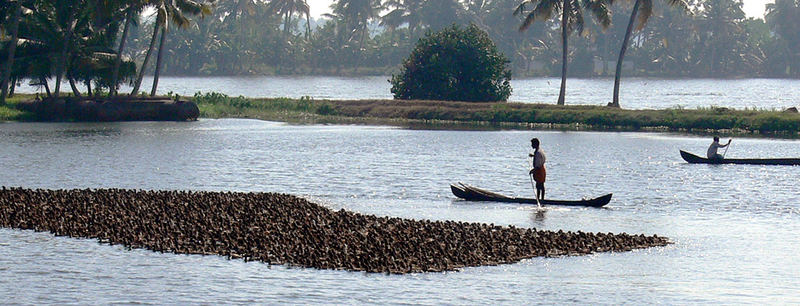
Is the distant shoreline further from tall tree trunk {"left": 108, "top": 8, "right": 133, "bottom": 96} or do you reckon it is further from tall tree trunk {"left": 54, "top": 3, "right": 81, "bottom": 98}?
tall tree trunk {"left": 108, "top": 8, "right": 133, "bottom": 96}

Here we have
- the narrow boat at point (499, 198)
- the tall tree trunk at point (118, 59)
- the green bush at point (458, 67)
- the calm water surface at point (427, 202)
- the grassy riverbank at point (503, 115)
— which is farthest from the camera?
the green bush at point (458, 67)

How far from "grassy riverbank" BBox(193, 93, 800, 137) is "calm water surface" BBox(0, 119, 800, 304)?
7304 mm

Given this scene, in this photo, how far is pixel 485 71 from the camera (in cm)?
10144

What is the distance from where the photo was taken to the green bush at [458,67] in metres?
101

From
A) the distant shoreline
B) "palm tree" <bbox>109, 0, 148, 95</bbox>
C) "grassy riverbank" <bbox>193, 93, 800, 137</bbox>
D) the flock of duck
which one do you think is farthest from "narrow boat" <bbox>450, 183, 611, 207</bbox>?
"palm tree" <bbox>109, 0, 148, 95</bbox>

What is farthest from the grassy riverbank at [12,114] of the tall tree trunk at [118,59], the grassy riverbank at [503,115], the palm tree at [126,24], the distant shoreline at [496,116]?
the grassy riverbank at [503,115]

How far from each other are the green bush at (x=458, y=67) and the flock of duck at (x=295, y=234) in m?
63.6

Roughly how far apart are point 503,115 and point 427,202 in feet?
174

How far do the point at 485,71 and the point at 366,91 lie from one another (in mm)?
90859

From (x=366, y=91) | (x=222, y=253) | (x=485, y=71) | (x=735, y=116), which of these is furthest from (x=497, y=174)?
(x=366, y=91)

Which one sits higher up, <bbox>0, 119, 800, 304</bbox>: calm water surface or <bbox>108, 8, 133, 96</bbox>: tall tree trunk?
<bbox>108, 8, 133, 96</bbox>: tall tree trunk

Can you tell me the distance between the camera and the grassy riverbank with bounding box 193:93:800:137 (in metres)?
85.7

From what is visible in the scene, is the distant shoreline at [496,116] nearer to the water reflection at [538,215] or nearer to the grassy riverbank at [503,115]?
the grassy riverbank at [503,115]

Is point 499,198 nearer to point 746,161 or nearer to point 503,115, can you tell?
point 746,161
